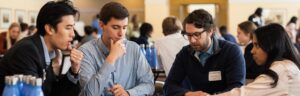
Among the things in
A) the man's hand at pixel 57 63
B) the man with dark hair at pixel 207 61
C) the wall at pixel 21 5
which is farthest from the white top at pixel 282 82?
the wall at pixel 21 5

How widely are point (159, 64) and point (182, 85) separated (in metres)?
2.41

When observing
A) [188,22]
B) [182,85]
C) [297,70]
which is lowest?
[182,85]

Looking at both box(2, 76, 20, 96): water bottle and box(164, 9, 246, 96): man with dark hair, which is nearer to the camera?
box(2, 76, 20, 96): water bottle

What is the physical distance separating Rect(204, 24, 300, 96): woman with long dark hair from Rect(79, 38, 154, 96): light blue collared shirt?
493mm

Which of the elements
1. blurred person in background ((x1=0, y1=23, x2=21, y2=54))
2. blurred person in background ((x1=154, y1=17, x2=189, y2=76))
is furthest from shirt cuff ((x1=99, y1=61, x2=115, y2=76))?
blurred person in background ((x1=0, y1=23, x2=21, y2=54))

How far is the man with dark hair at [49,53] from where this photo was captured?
184 cm

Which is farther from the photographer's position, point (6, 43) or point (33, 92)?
point (6, 43)

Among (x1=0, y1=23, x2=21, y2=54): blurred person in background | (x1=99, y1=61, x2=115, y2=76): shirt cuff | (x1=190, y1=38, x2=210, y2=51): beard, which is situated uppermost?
(x1=190, y1=38, x2=210, y2=51): beard

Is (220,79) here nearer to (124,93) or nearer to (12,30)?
(124,93)

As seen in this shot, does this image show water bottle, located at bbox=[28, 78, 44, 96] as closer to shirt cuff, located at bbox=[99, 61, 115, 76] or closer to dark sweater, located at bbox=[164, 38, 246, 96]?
shirt cuff, located at bbox=[99, 61, 115, 76]

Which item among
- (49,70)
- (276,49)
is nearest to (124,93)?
(49,70)

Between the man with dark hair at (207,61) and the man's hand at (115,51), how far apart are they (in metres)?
0.39

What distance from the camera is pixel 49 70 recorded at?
2.12 metres

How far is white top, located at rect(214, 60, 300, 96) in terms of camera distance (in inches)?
83.9
